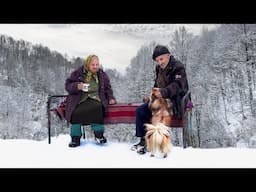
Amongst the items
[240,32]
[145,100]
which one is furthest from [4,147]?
[240,32]

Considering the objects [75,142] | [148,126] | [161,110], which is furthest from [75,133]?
[161,110]

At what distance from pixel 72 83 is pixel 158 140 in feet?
2.36

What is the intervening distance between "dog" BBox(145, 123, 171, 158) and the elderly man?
53 millimetres

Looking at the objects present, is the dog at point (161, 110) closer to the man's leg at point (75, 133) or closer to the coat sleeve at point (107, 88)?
the coat sleeve at point (107, 88)

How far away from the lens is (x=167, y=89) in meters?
4.26

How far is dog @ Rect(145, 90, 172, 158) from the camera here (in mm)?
4230

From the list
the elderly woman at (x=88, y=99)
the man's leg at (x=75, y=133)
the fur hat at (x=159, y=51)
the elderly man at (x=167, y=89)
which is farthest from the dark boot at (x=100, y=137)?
the fur hat at (x=159, y=51)

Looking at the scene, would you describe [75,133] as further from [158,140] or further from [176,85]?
[176,85]

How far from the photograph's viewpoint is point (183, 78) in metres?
4.30

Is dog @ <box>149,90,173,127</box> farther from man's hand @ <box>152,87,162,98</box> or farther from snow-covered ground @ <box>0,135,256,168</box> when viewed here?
snow-covered ground @ <box>0,135,256,168</box>

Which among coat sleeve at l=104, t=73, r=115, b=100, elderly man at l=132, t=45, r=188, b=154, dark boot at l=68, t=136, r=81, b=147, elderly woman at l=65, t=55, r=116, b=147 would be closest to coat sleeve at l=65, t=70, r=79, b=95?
elderly woman at l=65, t=55, r=116, b=147

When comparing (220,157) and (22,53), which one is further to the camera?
(22,53)

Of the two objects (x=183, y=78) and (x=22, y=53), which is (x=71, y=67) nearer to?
(x=22, y=53)

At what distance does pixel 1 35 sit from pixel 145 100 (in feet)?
3.64
